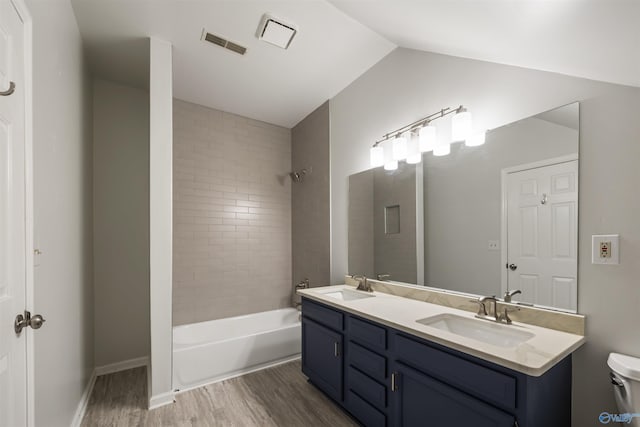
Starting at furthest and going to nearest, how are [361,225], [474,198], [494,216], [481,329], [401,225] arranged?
[361,225] → [401,225] → [474,198] → [494,216] → [481,329]

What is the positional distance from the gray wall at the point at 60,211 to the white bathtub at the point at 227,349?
0.74 m

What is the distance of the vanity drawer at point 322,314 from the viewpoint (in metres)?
2.14

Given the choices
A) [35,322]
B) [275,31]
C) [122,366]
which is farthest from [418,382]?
[122,366]

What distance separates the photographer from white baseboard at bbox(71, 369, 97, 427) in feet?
6.58

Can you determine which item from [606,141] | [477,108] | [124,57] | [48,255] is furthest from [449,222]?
[124,57]

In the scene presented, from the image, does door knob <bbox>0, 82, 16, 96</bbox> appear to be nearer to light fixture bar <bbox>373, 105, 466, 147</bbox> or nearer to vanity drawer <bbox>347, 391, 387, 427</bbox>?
light fixture bar <bbox>373, 105, 466, 147</bbox>

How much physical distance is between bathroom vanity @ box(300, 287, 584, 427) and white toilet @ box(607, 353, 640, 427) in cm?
14

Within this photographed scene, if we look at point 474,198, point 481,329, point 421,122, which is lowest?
point 481,329

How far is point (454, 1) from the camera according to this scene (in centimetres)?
146

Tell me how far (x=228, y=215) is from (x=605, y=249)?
3234mm

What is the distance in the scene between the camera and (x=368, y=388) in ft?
6.12

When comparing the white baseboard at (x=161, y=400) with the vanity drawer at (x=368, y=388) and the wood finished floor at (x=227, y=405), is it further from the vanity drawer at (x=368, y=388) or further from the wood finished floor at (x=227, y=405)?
the vanity drawer at (x=368, y=388)

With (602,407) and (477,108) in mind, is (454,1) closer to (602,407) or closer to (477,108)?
(477,108)

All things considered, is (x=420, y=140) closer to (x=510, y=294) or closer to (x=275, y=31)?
(x=510, y=294)
